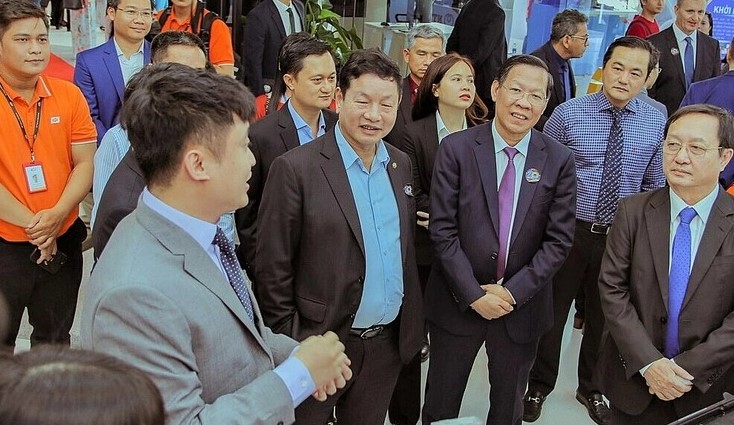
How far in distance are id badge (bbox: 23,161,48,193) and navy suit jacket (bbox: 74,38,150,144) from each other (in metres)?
0.64

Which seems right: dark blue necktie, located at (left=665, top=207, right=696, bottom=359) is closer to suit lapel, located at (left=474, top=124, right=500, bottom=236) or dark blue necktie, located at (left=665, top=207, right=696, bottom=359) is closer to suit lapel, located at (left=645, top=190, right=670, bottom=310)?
suit lapel, located at (left=645, top=190, right=670, bottom=310)

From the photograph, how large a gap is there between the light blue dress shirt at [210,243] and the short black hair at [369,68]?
1026 mm

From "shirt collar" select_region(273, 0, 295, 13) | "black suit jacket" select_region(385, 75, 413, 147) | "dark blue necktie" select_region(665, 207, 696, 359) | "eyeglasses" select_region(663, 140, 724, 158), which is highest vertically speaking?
"shirt collar" select_region(273, 0, 295, 13)

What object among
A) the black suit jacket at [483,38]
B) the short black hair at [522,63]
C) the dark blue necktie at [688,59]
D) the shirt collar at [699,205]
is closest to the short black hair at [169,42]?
the short black hair at [522,63]

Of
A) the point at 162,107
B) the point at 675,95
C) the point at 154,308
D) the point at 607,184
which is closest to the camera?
the point at 154,308

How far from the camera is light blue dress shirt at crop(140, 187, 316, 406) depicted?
1318 millimetres

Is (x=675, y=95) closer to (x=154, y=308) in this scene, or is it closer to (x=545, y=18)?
(x=545, y=18)

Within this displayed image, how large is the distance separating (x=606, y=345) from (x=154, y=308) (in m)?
1.73

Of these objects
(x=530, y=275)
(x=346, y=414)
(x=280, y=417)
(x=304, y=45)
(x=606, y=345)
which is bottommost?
(x=346, y=414)

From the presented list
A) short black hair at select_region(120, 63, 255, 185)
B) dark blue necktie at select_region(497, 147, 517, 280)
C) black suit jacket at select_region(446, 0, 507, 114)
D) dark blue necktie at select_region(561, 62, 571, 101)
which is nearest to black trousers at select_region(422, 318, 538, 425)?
dark blue necktie at select_region(497, 147, 517, 280)

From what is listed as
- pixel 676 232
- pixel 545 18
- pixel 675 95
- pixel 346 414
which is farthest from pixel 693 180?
pixel 545 18

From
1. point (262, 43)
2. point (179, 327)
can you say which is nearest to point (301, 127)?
point (179, 327)

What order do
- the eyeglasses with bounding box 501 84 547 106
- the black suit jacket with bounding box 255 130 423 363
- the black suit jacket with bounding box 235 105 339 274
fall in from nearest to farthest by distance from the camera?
the black suit jacket with bounding box 255 130 423 363 → the eyeglasses with bounding box 501 84 547 106 → the black suit jacket with bounding box 235 105 339 274

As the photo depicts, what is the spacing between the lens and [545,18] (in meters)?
7.24
